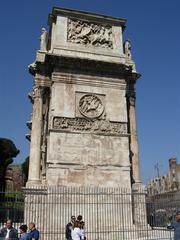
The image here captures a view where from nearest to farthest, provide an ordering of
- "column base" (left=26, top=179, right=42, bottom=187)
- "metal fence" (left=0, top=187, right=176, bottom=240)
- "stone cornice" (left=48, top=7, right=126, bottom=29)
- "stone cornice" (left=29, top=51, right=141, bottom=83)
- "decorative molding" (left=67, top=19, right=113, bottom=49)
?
"metal fence" (left=0, top=187, right=176, bottom=240)
"column base" (left=26, top=179, right=42, bottom=187)
"stone cornice" (left=29, top=51, right=141, bottom=83)
"decorative molding" (left=67, top=19, right=113, bottom=49)
"stone cornice" (left=48, top=7, right=126, bottom=29)

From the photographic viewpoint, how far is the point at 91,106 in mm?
13836

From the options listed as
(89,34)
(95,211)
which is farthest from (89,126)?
(89,34)

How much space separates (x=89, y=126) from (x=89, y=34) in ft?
14.9

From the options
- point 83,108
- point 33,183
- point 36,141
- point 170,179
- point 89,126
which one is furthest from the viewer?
point 170,179

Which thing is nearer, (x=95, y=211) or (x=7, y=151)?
(x=95, y=211)

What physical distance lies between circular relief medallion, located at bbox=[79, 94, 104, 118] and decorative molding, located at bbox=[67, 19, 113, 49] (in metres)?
2.72

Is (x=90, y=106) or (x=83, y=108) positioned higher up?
Result: (x=90, y=106)

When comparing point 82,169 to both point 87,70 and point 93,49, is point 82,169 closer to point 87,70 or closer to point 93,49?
point 87,70

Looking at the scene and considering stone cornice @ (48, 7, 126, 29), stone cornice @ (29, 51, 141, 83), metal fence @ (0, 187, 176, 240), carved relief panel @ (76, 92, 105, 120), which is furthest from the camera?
stone cornice @ (48, 7, 126, 29)

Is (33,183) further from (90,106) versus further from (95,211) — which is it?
(90,106)

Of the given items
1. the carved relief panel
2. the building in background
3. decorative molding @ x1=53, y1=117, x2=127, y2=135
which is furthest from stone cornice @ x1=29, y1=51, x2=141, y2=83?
the building in background

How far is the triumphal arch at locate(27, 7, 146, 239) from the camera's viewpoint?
505 inches

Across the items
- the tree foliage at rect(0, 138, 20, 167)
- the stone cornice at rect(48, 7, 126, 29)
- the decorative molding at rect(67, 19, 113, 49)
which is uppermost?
the stone cornice at rect(48, 7, 126, 29)

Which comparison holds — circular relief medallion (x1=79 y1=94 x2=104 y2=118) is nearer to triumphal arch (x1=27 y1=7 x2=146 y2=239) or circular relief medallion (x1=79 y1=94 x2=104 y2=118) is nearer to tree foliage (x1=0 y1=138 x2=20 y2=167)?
triumphal arch (x1=27 y1=7 x2=146 y2=239)
